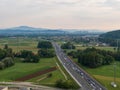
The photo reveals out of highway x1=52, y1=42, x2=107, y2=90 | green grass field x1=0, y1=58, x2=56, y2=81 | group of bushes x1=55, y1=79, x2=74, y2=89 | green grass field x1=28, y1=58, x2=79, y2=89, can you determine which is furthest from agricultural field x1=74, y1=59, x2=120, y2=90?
green grass field x1=0, y1=58, x2=56, y2=81

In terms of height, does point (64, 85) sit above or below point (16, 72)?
above

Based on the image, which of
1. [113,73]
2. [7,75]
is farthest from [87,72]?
[7,75]

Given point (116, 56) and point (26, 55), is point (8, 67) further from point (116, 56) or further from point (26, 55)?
point (116, 56)

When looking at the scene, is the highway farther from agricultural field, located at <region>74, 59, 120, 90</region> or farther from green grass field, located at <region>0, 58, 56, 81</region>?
green grass field, located at <region>0, 58, 56, 81</region>

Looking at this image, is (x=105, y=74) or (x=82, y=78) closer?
(x=82, y=78)

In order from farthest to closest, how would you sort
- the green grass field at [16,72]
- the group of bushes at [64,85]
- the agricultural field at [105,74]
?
1. the green grass field at [16,72]
2. the agricultural field at [105,74]
3. the group of bushes at [64,85]

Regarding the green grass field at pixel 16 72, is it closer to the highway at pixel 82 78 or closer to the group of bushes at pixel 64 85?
the highway at pixel 82 78

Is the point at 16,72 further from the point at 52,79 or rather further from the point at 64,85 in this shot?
the point at 64,85

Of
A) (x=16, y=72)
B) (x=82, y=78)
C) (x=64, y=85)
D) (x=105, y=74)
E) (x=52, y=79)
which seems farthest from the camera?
(x=16, y=72)

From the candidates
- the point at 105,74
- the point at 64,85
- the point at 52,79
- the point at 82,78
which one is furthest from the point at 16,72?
the point at 105,74

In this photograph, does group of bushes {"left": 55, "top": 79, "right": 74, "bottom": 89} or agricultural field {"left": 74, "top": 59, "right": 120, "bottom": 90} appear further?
agricultural field {"left": 74, "top": 59, "right": 120, "bottom": 90}

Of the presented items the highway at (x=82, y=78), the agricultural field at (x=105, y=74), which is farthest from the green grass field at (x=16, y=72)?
the agricultural field at (x=105, y=74)
